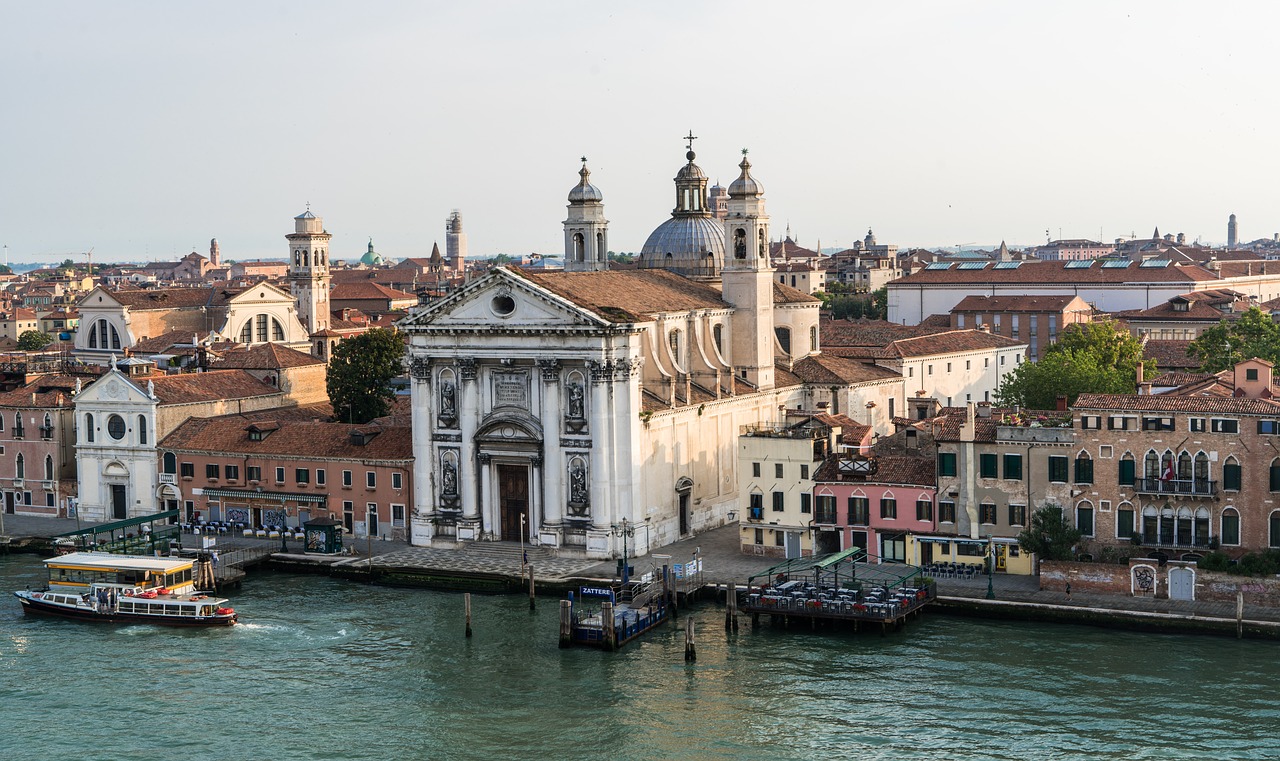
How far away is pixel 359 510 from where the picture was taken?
42344 mm

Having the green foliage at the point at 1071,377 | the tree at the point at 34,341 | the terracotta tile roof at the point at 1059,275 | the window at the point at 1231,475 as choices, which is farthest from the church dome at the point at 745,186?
the tree at the point at 34,341

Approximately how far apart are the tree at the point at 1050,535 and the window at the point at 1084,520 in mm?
→ 205

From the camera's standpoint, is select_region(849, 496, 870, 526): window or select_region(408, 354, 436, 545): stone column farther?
select_region(408, 354, 436, 545): stone column

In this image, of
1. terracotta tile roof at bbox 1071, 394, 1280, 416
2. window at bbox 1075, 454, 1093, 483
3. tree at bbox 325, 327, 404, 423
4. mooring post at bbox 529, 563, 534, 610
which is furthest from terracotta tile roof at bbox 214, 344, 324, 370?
terracotta tile roof at bbox 1071, 394, 1280, 416

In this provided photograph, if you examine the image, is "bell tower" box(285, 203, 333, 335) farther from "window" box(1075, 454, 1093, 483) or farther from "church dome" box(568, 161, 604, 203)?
"window" box(1075, 454, 1093, 483)

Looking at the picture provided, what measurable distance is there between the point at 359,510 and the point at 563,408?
658 cm

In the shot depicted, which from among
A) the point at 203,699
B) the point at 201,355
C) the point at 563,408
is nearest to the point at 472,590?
the point at 563,408

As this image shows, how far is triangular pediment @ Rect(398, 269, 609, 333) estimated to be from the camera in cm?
3862

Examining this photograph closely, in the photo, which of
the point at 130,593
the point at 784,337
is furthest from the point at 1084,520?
the point at 130,593

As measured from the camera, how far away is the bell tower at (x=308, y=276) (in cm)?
7425

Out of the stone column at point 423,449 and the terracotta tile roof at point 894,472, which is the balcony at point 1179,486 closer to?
the terracotta tile roof at point 894,472

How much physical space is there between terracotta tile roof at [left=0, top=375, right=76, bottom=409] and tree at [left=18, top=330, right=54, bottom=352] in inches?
1586

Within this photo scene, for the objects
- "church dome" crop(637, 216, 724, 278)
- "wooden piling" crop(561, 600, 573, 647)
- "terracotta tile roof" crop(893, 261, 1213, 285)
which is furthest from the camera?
"terracotta tile roof" crop(893, 261, 1213, 285)

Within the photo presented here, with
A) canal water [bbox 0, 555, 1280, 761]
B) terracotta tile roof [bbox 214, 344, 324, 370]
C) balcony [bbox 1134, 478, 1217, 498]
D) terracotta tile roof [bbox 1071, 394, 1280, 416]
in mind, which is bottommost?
canal water [bbox 0, 555, 1280, 761]
